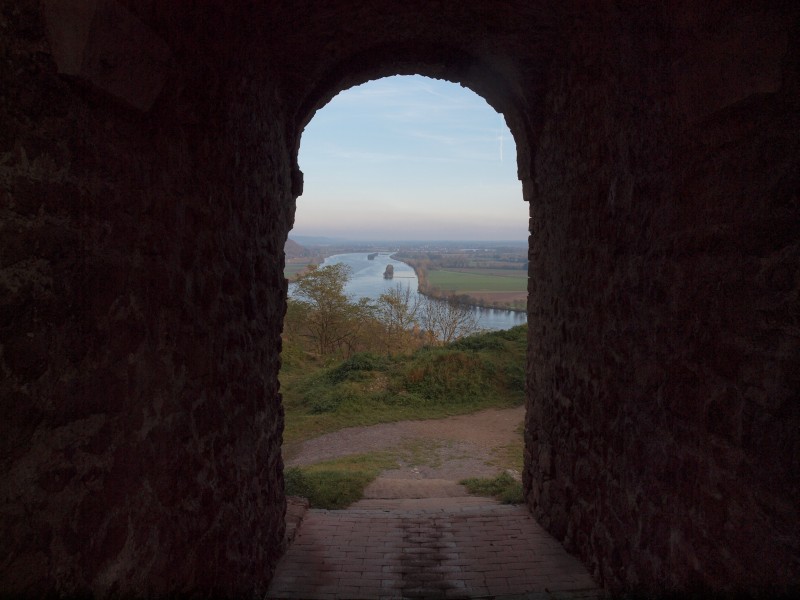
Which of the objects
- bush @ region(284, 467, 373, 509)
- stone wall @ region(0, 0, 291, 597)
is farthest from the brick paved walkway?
stone wall @ region(0, 0, 291, 597)

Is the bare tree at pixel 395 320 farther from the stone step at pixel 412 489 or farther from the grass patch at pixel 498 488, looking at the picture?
the grass patch at pixel 498 488

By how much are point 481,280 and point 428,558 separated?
45067mm

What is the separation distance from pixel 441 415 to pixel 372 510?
199 inches

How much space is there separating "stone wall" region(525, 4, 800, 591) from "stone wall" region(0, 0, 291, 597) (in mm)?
2041

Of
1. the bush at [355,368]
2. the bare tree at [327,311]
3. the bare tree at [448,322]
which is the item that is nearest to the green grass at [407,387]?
the bush at [355,368]

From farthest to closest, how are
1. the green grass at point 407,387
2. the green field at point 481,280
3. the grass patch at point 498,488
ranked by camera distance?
1. the green field at point 481,280
2. the green grass at point 407,387
3. the grass patch at point 498,488

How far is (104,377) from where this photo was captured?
1602mm

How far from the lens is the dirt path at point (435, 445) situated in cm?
703

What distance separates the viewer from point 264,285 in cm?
349

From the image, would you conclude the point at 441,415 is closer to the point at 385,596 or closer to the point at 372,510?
the point at 372,510

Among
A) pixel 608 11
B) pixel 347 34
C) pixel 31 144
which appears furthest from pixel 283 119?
pixel 31 144

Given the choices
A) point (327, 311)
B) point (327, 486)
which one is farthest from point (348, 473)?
point (327, 311)

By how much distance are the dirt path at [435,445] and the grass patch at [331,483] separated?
32 cm

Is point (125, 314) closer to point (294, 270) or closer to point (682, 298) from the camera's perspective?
point (682, 298)
